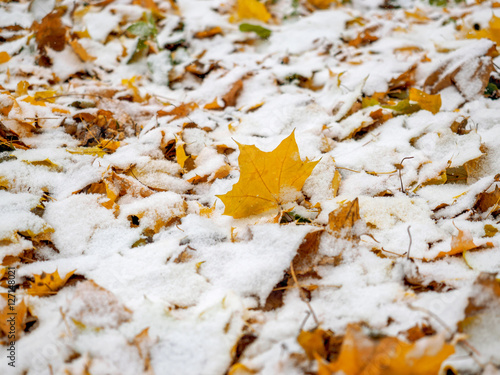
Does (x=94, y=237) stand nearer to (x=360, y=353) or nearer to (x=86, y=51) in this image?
(x=360, y=353)

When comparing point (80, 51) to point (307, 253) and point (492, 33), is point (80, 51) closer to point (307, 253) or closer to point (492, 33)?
point (307, 253)

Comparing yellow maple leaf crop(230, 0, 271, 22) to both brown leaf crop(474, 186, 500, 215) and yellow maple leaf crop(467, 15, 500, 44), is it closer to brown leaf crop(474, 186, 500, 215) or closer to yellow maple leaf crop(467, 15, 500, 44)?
yellow maple leaf crop(467, 15, 500, 44)

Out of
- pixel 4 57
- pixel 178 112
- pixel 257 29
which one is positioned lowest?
pixel 178 112

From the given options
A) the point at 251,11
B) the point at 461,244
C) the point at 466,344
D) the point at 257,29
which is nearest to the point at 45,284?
the point at 466,344

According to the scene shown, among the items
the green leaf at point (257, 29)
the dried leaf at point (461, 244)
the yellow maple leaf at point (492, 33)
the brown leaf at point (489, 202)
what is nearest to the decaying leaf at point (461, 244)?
the dried leaf at point (461, 244)

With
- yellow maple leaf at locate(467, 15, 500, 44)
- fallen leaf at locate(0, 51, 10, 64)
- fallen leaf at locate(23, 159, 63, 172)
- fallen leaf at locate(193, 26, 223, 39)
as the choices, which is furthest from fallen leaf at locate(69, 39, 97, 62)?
yellow maple leaf at locate(467, 15, 500, 44)

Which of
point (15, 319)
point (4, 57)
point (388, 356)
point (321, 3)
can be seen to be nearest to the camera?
point (388, 356)
